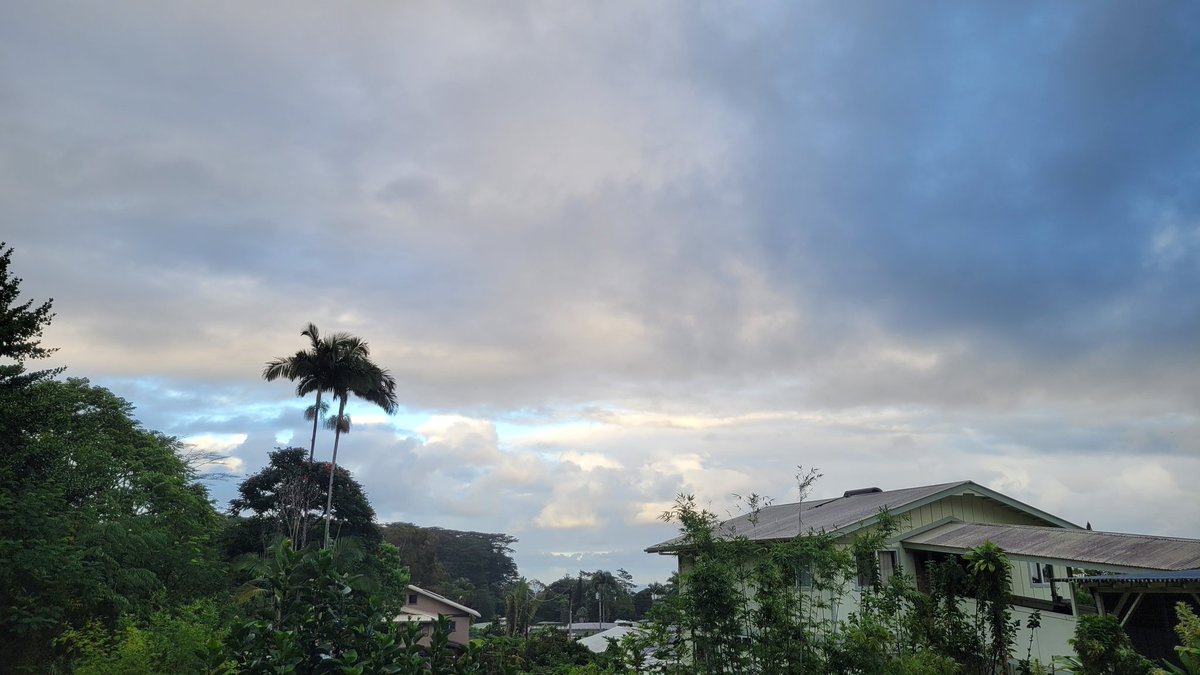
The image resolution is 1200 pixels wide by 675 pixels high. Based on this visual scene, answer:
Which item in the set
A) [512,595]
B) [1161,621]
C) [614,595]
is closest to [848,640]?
[1161,621]

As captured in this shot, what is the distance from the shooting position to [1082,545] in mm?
13211

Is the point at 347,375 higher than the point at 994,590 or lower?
higher

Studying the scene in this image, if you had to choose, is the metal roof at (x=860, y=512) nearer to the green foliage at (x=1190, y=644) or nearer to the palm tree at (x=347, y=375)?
the green foliage at (x=1190, y=644)

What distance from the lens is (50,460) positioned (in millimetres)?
24828

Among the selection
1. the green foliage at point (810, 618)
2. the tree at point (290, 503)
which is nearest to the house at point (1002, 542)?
the green foliage at point (810, 618)

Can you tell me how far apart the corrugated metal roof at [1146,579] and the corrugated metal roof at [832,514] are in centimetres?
447

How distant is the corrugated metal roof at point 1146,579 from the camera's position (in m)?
10.3

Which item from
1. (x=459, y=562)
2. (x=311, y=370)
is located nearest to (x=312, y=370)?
(x=311, y=370)

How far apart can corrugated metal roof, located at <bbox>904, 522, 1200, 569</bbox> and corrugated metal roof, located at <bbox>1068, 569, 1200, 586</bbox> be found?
40cm

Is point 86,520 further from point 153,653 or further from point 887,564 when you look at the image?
point 887,564

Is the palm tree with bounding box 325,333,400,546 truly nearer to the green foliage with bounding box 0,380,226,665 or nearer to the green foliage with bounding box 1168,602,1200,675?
the green foliage with bounding box 0,380,226,665

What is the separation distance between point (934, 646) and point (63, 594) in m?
19.2

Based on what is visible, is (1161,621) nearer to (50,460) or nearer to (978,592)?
(978,592)

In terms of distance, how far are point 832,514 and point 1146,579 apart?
10037 millimetres
